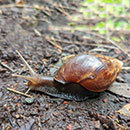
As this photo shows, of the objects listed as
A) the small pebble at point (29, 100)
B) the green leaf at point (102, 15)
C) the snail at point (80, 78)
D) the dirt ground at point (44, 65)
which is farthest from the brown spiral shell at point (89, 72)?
the green leaf at point (102, 15)

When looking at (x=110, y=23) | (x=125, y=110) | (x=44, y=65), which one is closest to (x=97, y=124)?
(x=125, y=110)

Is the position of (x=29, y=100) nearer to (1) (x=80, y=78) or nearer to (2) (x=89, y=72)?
(1) (x=80, y=78)

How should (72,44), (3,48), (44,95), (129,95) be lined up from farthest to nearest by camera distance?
1. (72,44)
2. (3,48)
3. (129,95)
4. (44,95)

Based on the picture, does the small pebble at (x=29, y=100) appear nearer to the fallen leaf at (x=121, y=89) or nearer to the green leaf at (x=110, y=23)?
the fallen leaf at (x=121, y=89)

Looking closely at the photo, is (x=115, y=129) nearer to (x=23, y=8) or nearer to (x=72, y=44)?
(x=72, y=44)

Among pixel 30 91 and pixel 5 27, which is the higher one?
pixel 5 27

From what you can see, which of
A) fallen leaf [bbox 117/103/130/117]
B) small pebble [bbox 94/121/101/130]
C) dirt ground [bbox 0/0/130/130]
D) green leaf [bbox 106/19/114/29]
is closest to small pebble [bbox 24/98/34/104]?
dirt ground [bbox 0/0/130/130]

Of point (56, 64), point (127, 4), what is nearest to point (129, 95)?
point (56, 64)
